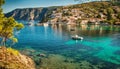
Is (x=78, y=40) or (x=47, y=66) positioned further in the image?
(x=78, y=40)

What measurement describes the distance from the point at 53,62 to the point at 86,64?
10894 mm

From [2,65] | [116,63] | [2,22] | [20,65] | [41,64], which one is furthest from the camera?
[116,63]

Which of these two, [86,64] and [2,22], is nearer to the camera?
[2,22]

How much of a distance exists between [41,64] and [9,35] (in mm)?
13431

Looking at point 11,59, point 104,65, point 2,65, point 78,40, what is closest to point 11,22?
point 11,59

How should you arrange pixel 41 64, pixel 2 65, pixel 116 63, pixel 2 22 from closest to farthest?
1. pixel 2 65
2. pixel 2 22
3. pixel 41 64
4. pixel 116 63

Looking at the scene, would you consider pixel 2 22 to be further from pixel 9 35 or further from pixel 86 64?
pixel 86 64

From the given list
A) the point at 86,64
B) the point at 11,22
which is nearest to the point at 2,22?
the point at 11,22

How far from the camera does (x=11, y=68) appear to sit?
48906mm

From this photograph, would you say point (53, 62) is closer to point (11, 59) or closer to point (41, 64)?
point (41, 64)

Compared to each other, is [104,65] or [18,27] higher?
[18,27]

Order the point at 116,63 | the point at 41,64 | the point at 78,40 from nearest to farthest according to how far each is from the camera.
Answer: the point at 41,64 → the point at 116,63 → the point at 78,40

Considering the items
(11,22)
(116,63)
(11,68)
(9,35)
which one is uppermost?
(11,22)

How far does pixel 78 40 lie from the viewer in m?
140
